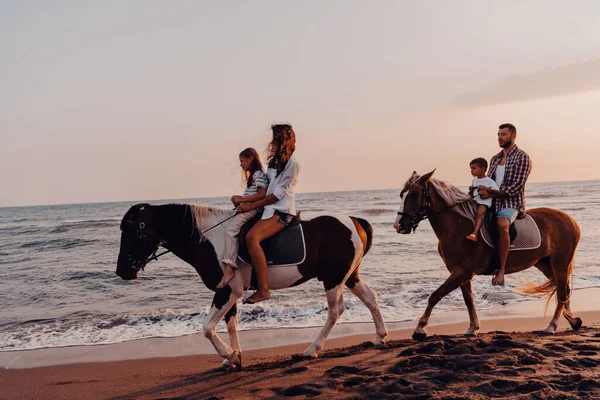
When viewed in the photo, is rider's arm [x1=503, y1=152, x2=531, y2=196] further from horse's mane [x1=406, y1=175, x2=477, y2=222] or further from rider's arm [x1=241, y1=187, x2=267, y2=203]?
rider's arm [x1=241, y1=187, x2=267, y2=203]

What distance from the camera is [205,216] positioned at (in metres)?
5.64

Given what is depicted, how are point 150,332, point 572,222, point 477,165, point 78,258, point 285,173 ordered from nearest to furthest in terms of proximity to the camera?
point 285,173 < point 477,165 < point 572,222 < point 150,332 < point 78,258

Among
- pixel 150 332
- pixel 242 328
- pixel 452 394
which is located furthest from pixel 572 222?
pixel 150 332

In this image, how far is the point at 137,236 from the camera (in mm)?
5566

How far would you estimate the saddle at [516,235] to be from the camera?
244 inches

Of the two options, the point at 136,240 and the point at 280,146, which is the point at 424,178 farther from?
the point at 136,240

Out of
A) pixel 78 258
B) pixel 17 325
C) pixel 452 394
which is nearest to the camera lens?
pixel 452 394

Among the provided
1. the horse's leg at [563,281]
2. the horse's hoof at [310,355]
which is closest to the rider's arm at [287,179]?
the horse's hoof at [310,355]

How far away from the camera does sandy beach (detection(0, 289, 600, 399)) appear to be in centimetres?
418

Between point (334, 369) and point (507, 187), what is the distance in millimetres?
3179

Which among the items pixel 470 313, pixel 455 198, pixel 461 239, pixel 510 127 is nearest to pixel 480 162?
pixel 455 198

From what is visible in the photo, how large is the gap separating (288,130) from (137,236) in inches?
80.2

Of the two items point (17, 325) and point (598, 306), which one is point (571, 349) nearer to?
point (598, 306)

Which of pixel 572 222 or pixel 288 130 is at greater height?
pixel 288 130
